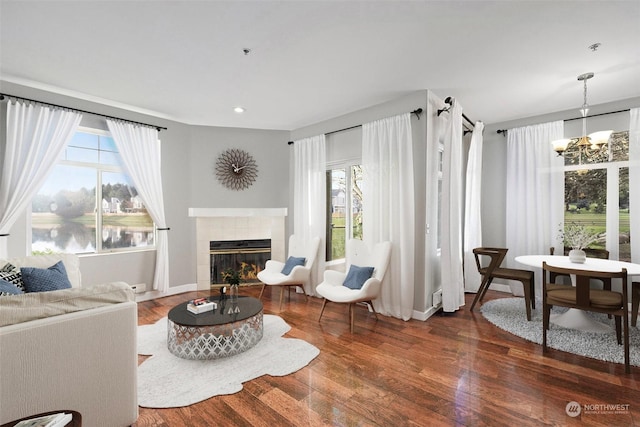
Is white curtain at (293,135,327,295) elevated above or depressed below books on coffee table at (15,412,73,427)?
above

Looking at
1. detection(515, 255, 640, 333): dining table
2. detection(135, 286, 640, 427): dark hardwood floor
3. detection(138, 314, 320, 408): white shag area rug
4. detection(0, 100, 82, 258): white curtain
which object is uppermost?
detection(0, 100, 82, 258): white curtain

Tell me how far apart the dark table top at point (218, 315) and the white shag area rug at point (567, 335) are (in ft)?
9.01

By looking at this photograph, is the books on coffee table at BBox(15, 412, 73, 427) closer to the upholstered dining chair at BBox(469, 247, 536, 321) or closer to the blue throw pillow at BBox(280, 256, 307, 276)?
the blue throw pillow at BBox(280, 256, 307, 276)

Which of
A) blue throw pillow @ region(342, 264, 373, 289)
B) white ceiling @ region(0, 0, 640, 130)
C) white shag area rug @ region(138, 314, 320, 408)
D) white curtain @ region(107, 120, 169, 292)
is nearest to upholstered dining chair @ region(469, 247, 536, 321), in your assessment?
blue throw pillow @ region(342, 264, 373, 289)

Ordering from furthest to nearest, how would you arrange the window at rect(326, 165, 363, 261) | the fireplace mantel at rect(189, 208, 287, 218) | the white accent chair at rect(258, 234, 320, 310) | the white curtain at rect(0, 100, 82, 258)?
the fireplace mantel at rect(189, 208, 287, 218) < the window at rect(326, 165, 363, 261) < the white accent chair at rect(258, 234, 320, 310) < the white curtain at rect(0, 100, 82, 258)

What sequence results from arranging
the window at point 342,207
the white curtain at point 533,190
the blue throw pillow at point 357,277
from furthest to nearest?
the window at point 342,207 → the white curtain at point 533,190 → the blue throw pillow at point 357,277

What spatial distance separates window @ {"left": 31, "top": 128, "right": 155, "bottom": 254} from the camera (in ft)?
11.9

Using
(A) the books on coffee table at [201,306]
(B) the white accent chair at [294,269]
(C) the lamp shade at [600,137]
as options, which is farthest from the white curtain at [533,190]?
(A) the books on coffee table at [201,306]

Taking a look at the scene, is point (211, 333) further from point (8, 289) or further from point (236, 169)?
point (236, 169)

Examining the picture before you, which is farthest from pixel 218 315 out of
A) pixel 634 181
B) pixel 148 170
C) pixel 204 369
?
pixel 634 181

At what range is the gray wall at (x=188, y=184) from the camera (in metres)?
4.05

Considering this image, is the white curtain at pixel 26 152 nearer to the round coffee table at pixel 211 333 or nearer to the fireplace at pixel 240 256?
the round coffee table at pixel 211 333

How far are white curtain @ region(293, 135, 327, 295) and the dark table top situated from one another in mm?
1685

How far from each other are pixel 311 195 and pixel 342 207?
20.7 inches
